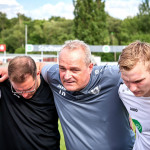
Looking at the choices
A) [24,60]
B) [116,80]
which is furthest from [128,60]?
[24,60]

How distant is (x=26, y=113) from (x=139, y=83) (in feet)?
4.36

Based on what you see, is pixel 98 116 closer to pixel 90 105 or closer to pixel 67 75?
pixel 90 105

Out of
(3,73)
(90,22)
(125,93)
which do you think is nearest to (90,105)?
(125,93)

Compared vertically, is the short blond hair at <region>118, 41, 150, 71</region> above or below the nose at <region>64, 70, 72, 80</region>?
above

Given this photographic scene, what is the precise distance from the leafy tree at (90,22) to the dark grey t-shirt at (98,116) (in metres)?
32.4

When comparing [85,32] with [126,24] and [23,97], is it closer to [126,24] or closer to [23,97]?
[126,24]

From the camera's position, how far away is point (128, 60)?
1.94 meters

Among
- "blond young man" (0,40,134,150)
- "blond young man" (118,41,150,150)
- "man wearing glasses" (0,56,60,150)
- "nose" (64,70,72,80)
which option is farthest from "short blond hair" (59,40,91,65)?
"man wearing glasses" (0,56,60,150)

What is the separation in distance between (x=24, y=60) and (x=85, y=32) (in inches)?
1293

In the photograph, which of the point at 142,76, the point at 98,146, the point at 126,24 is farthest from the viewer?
the point at 126,24

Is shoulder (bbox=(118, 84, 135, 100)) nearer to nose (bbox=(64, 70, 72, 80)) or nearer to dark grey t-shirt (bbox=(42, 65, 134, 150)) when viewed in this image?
dark grey t-shirt (bbox=(42, 65, 134, 150))

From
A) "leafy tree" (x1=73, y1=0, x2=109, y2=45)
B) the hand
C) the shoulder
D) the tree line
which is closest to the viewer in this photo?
the shoulder

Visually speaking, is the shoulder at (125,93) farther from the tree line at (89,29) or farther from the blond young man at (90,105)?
the tree line at (89,29)

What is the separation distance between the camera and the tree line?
115ft
